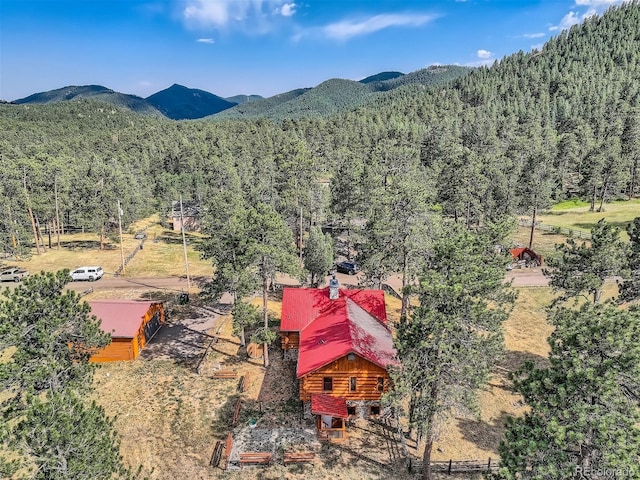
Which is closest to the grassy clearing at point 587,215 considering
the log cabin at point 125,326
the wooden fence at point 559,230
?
the wooden fence at point 559,230

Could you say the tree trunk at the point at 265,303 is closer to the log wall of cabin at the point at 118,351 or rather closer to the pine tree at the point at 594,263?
the log wall of cabin at the point at 118,351

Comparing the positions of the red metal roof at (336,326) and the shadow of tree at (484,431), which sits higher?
the red metal roof at (336,326)

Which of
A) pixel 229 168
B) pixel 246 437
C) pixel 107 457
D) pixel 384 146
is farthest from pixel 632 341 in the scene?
pixel 384 146

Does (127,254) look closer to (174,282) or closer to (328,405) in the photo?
(174,282)

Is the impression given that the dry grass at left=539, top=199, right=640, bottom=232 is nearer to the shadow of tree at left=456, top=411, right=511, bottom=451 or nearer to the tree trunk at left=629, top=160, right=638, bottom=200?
the tree trunk at left=629, top=160, right=638, bottom=200

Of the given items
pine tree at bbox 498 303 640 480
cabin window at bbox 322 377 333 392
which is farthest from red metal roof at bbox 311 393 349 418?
pine tree at bbox 498 303 640 480

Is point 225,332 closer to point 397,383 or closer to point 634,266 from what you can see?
point 397,383
